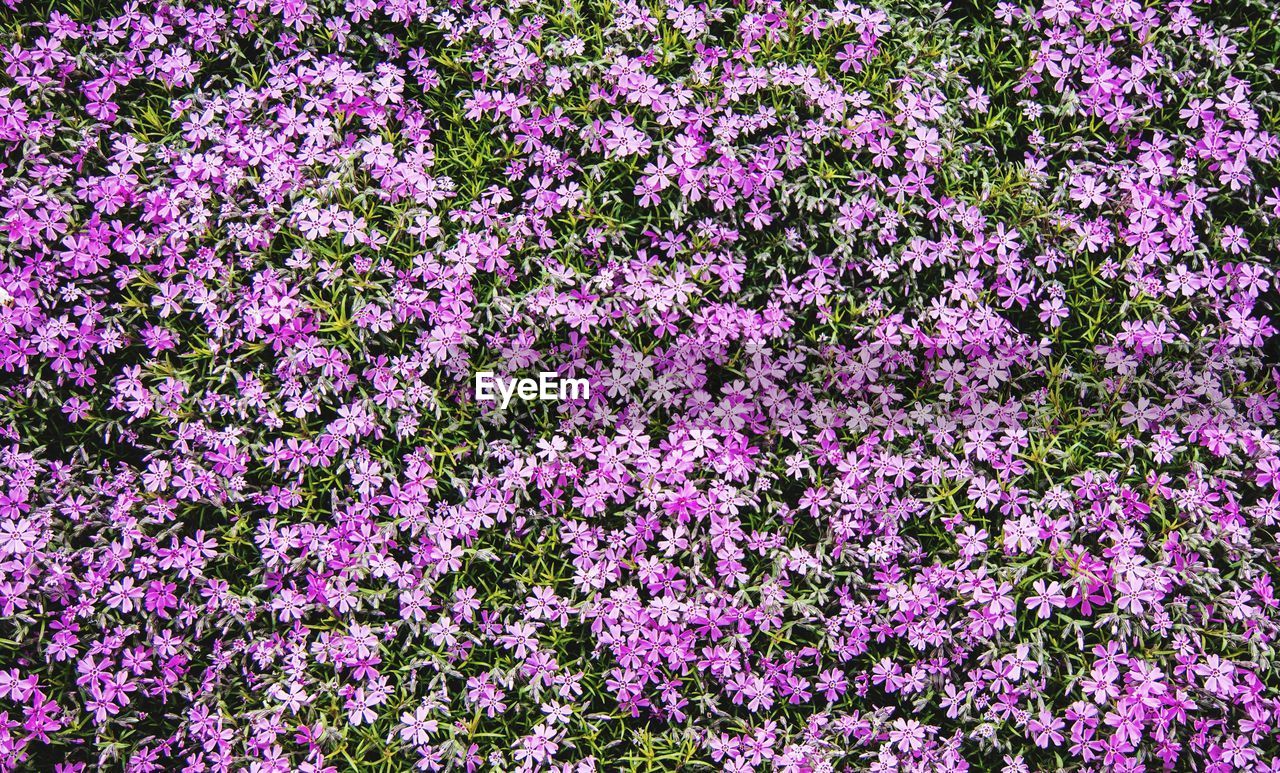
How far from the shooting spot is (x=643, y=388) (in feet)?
9.37

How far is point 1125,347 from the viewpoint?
2.85 meters

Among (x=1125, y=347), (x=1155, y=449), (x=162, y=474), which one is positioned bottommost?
(x=162, y=474)

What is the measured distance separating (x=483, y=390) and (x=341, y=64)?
109 centimetres

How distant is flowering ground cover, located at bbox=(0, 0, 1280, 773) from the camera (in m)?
2.66

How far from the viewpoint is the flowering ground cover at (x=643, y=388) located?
2.66m

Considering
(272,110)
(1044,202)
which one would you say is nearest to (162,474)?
(272,110)

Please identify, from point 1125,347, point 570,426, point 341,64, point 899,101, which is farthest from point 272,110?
point 1125,347

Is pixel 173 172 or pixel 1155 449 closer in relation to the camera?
pixel 1155 449

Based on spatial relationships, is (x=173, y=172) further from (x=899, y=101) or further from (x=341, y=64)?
(x=899, y=101)

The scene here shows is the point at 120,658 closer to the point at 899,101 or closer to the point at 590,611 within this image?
the point at 590,611

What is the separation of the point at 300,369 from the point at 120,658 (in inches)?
37.5

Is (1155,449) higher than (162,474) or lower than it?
higher

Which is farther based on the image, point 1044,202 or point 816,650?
point 1044,202

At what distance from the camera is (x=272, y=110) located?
2953 millimetres
